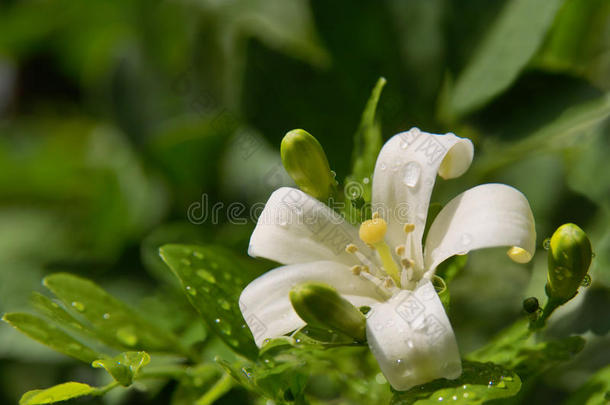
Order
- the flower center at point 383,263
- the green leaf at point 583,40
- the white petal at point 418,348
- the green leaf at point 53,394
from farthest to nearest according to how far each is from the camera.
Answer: the green leaf at point 583,40, the flower center at point 383,263, the green leaf at point 53,394, the white petal at point 418,348

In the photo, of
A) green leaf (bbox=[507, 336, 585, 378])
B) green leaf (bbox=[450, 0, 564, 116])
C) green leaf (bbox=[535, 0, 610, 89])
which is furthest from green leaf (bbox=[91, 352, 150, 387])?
green leaf (bbox=[535, 0, 610, 89])

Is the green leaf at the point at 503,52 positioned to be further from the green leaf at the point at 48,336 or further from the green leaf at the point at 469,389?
the green leaf at the point at 48,336

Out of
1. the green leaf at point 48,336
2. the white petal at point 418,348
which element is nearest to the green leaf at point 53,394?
the green leaf at point 48,336

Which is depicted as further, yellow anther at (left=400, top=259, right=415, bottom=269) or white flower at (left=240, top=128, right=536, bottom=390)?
yellow anther at (left=400, top=259, right=415, bottom=269)

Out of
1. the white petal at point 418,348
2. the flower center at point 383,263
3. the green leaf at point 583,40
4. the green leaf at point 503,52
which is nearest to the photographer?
the white petal at point 418,348

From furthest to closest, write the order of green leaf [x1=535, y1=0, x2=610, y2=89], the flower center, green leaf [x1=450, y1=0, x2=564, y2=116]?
1. green leaf [x1=535, y1=0, x2=610, y2=89]
2. green leaf [x1=450, y1=0, x2=564, y2=116]
3. the flower center

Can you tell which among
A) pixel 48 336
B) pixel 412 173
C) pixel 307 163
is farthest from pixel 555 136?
pixel 48 336

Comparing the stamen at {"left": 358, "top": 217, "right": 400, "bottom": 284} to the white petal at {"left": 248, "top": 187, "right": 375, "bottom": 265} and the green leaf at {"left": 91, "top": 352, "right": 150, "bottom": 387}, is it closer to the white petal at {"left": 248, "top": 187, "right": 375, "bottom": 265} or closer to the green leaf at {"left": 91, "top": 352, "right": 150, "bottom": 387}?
the white petal at {"left": 248, "top": 187, "right": 375, "bottom": 265}
